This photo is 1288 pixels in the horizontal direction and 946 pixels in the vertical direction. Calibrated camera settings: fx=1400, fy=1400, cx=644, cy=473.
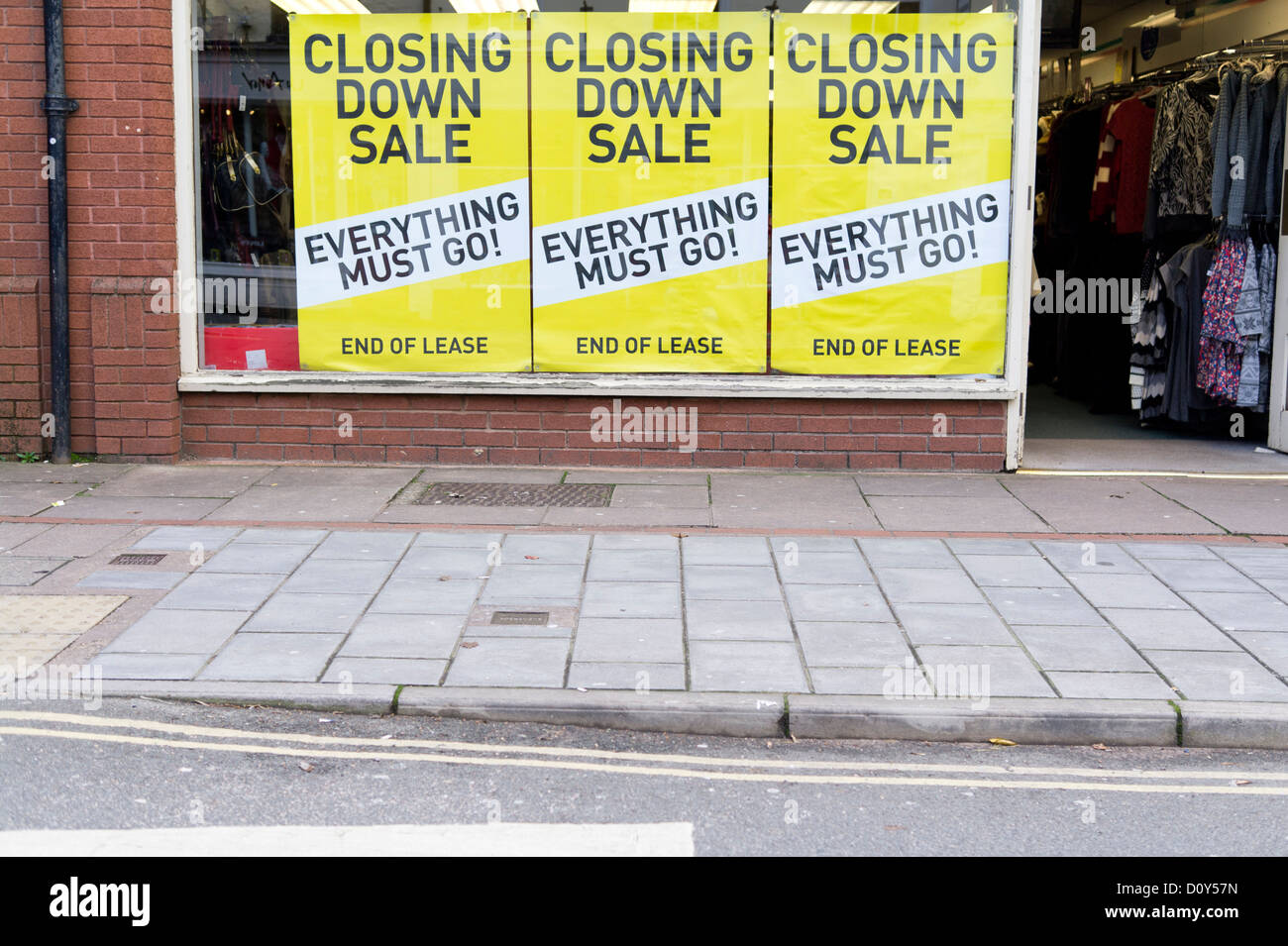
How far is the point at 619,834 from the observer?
4.18m

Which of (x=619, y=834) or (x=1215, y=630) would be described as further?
(x=1215, y=630)

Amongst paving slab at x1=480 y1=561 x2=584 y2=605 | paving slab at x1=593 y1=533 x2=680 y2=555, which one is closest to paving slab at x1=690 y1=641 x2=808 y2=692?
paving slab at x1=480 y1=561 x2=584 y2=605

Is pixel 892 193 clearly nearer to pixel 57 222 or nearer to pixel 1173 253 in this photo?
pixel 1173 253

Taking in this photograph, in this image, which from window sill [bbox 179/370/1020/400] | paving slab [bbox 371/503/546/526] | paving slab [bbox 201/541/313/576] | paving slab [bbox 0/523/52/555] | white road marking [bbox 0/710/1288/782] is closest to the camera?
white road marking [bbox 0/710/1288/782]

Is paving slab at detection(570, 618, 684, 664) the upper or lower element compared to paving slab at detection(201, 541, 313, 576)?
lower

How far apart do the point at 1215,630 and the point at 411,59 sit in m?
6.16

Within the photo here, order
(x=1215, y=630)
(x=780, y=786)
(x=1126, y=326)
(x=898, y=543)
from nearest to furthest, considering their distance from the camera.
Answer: (x=780, y=786)
(x=1215, y=630)
(x=898, y=543)
(x=1126, y=326)

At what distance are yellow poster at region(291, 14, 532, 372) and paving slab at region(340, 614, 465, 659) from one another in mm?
3632

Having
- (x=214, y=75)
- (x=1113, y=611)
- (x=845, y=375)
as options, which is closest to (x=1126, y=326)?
(x=845, y=375)

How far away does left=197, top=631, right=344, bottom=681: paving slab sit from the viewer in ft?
17.8

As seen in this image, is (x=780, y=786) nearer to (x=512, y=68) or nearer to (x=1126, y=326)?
(x=512, y=68)

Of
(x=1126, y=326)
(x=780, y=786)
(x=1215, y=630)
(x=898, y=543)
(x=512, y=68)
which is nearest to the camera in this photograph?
(x=780, y=786)

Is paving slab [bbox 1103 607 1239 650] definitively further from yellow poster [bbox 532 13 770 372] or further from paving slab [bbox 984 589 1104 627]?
yellow poster [bbox 532 13 770 372]

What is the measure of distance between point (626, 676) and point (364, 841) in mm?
1569
